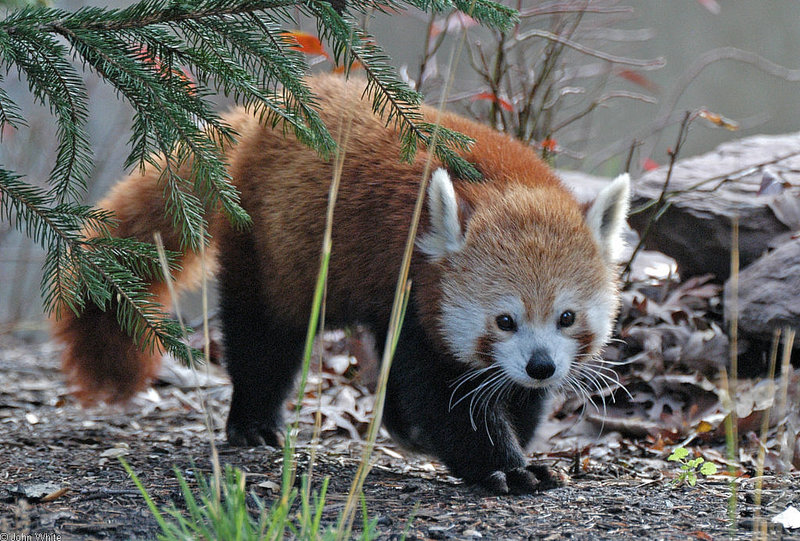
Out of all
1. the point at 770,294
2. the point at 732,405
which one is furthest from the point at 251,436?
the point at 770,294

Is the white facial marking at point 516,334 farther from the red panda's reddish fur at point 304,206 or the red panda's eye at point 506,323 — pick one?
the red panda's reddish fur at point 304,206

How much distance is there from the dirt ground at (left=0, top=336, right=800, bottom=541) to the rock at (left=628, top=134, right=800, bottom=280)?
4.92 ft

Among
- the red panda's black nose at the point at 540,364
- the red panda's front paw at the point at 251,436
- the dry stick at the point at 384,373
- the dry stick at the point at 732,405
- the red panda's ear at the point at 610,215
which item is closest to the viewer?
the dry stick at the point at 384,373

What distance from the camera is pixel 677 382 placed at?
14.4 feet

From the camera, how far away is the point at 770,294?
14.4 feet

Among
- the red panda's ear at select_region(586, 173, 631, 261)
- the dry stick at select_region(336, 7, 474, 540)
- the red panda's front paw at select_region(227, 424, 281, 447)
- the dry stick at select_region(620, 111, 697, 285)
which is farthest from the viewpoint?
the dry stick at select_region(620, 111, 697, 285)

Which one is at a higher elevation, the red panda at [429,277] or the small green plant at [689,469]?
the red panda at [429,277]

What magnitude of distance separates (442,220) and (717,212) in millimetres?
2371

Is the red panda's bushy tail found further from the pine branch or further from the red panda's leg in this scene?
the pine branch

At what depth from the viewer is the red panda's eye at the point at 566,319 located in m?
3.18

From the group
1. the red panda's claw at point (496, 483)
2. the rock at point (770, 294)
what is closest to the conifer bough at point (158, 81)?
the red panda's claw at point (496, 483)

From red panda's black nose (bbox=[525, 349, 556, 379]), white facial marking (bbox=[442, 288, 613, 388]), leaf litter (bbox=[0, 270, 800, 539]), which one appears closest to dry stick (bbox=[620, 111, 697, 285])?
leaf litter (bbox=[0, 270, 800, 539])

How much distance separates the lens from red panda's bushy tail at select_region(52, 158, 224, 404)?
3.85 metres

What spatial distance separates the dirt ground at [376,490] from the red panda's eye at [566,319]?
61 centimetres
